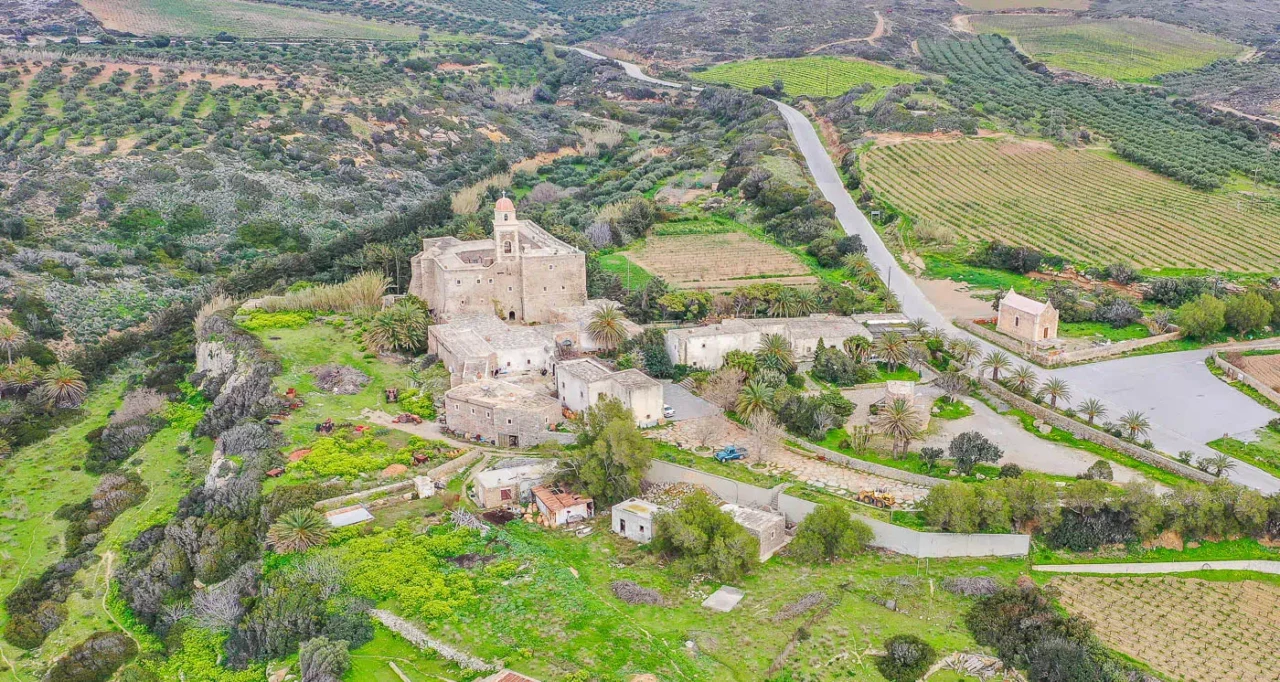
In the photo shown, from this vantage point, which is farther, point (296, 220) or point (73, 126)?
point (73, 126)

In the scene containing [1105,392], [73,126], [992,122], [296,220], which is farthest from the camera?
[992,122]

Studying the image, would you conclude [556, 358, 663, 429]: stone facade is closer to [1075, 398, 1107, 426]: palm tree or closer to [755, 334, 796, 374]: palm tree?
[755, 334, 796, 374]: palm tree

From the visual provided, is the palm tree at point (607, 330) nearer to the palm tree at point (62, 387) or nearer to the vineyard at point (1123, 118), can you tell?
the palm tree at point (62, 387)

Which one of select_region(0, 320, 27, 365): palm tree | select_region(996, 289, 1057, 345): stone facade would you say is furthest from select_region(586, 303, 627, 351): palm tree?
select_region(0, 320, 27, 365): palm tree

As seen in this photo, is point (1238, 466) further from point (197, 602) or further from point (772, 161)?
point (772, 161)

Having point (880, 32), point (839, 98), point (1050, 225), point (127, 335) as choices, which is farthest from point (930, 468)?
point (880, 32)

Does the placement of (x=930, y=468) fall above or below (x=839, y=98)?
below

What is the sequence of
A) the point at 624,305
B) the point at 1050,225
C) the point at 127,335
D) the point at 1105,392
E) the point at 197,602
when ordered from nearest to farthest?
the point at 197,602 < the point at 1105,392 < the point at 624,305 < the point at 127,335 < the point at 1050,225
